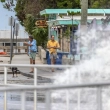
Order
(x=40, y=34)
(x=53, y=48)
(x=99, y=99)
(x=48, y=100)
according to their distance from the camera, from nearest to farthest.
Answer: (x=48, y=100) < (x=99, y=99) < (x=53, y=48) < (x=40, y=34)

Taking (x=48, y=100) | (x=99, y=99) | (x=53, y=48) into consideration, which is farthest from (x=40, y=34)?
(x=48, y=100)

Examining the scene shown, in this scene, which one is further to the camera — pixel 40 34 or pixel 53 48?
pixel 40 34

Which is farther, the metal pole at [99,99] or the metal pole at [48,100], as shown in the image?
the metal pole at [99,99]

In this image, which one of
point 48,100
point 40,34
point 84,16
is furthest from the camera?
point 40,34

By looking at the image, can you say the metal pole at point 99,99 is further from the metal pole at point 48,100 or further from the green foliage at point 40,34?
the green foliage at point 40,34

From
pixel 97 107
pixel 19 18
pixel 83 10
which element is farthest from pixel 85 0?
pixel 19 18

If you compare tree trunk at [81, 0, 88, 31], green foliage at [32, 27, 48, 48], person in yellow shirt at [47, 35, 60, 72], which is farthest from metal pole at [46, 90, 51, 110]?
green foliage at [32, 27, 48, 48]

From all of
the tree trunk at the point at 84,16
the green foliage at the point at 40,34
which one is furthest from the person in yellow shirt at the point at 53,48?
the green foliage at the point at 40,34

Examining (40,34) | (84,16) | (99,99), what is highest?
(99,99)

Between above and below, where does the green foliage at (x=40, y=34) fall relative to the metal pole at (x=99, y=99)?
below

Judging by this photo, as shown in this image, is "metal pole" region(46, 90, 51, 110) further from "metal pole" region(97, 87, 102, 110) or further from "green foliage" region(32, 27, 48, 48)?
"green foliage" region(32, 27, 48, 48)

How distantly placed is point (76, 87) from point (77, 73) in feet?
12.3

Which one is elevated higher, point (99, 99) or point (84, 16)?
point (99, 99)

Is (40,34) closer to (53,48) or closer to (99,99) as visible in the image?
(53,48)
